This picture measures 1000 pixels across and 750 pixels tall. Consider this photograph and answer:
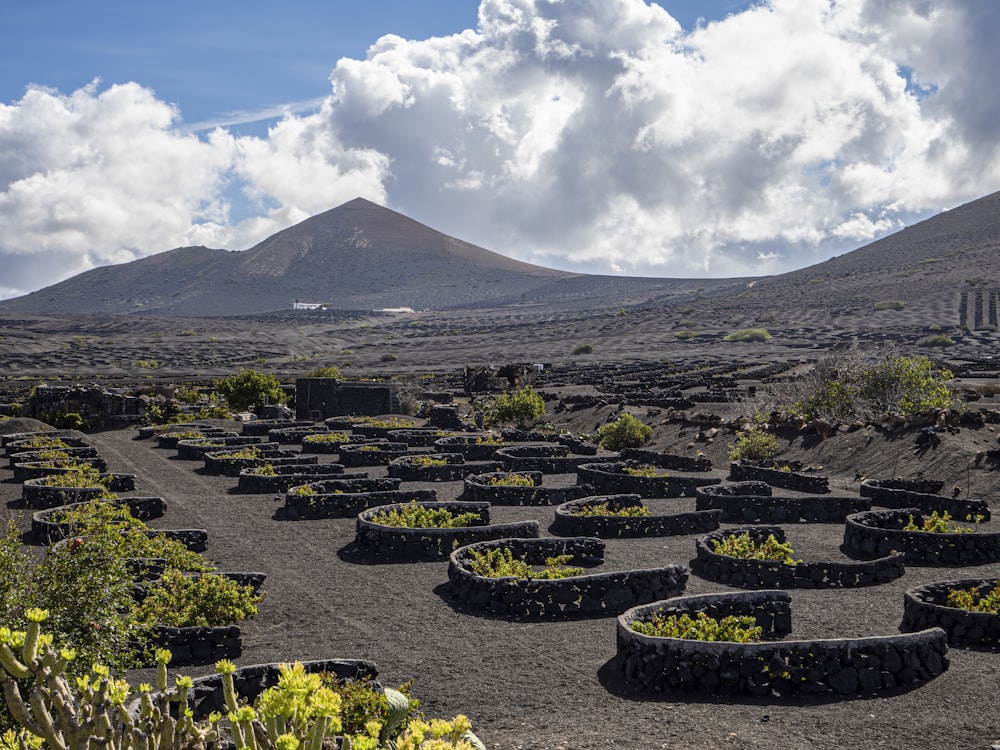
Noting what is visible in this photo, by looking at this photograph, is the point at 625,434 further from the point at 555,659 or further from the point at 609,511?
the point at 555,659

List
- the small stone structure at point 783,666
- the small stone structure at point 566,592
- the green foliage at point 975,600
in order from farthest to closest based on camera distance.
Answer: the small stone structure at point 566,592, the green foliage at point 975,600, the small stone structure at point 783,666

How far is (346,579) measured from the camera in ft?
50.7

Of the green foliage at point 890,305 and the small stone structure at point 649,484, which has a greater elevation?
the green foliage at point 890,305

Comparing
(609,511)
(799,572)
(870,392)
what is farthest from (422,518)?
(870,392)

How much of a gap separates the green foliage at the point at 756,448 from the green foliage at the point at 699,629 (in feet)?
65.9

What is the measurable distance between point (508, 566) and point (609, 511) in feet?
21.4

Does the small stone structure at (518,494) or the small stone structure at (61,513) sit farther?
the small stone structure at (518,494)

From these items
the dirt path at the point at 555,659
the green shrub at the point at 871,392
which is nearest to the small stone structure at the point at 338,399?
the green shrub at the point at 871,392

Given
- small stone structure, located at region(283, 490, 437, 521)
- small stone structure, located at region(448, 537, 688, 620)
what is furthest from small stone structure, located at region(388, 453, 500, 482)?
small stone structure, located at region(448, 537, 688, 620)

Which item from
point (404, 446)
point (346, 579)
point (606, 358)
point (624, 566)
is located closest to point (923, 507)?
point (624, 566)

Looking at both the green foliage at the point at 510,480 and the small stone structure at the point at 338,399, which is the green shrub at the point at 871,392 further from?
the small stone structure at the point at 338,399

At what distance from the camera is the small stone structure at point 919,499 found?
2025cm

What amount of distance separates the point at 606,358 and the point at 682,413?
53886 millimetres

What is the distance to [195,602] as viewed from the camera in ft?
40.0
